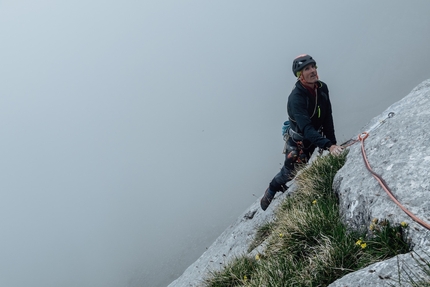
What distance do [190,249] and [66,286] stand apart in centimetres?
6533

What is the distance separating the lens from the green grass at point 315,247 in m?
3.70

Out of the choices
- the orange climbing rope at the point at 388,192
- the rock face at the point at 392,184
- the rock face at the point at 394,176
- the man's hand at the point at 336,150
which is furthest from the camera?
the man's hand at the point at 336,150

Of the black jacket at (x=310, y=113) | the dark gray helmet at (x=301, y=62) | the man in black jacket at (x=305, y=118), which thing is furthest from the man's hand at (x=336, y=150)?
the dark gray helmet at (x=301, y=62)

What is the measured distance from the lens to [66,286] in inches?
6890

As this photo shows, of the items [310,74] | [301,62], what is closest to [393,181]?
[310,74]

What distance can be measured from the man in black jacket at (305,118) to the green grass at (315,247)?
0.67 meters

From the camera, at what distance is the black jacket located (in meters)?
6.52

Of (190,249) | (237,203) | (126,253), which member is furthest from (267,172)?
(126,253)

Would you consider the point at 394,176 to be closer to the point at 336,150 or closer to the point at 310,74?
the point at 336,150

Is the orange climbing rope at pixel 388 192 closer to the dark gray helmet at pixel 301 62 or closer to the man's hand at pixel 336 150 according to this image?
the man's hand at pixel 336 150

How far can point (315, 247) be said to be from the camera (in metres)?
4.23

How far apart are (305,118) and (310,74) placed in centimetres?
78

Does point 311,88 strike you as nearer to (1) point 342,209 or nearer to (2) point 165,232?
(1) point 342,209

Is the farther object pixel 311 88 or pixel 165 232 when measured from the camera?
pixel 165 232
